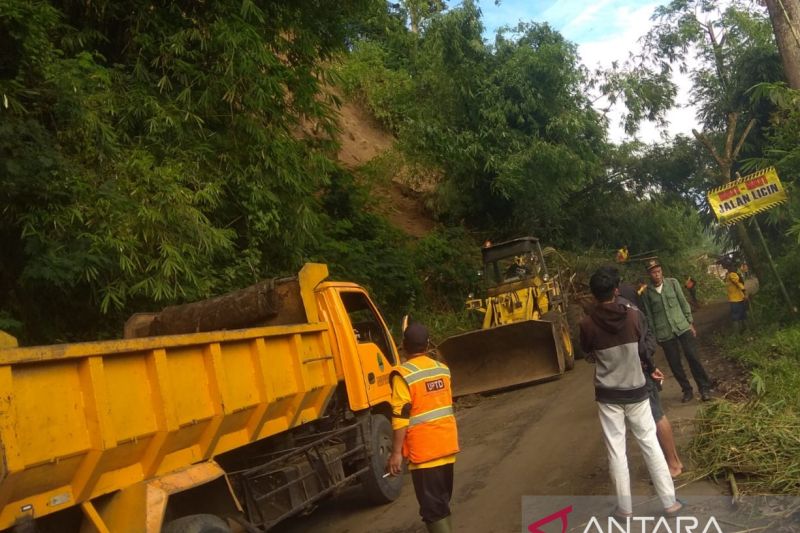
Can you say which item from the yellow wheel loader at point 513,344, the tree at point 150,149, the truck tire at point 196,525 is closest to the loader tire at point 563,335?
the yellow wheel loader at point 513,344

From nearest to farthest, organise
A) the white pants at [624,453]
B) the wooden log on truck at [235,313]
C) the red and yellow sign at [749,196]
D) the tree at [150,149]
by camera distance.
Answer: the white pants at [624,453], the wooden log on truck at [235,313], the tree at [150,149], the red and yellow sign at [749,196]

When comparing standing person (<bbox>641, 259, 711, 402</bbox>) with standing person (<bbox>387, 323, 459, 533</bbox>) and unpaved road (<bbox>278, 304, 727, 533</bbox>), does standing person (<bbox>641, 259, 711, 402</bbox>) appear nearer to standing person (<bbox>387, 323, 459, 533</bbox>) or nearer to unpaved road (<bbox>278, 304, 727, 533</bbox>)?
unpaved road (<bbox>278, 304, 727, 533</bbox>)

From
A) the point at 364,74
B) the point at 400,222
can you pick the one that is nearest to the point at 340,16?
the point at 400,222

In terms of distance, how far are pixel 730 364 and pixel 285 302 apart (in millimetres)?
7641

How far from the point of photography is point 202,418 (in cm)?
434

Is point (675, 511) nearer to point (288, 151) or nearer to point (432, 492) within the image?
point (432, 492)

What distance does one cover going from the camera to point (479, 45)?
1886 cm

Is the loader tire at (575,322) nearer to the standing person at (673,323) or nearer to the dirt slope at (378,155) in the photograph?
the dirt slope at (378,155)

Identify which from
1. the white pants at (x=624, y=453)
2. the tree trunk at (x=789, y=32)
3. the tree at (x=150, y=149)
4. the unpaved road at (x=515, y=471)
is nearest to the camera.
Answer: the white pants at (x=624, y=453)

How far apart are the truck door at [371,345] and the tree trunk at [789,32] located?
8.10 m

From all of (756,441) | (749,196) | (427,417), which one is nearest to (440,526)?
(427,417)

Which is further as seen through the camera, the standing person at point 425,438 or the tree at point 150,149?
the tree at point 150,149

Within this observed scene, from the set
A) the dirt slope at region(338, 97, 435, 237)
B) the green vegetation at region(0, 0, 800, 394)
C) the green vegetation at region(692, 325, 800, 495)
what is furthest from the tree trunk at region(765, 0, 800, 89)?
the dirt slope at region(338, 97, 435, 237)

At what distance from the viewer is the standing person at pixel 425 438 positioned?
434 centimetres
